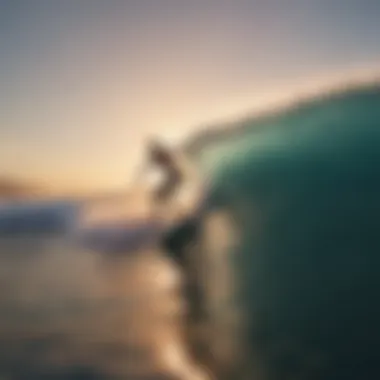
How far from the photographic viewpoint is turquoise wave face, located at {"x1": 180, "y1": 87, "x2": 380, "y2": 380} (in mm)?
1059

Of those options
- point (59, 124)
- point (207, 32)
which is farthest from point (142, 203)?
point (207, 32)

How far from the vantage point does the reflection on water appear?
3.41ft

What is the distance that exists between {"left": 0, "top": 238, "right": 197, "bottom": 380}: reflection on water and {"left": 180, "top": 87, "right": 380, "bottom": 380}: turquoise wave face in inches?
5.0

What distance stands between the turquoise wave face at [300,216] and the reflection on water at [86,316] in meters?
0.13

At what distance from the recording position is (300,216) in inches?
42.5

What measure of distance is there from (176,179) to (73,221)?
7.1 inches

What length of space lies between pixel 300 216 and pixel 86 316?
38 centimetres

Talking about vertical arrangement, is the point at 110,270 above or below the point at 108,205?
below

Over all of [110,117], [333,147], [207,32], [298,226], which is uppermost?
[207,32]

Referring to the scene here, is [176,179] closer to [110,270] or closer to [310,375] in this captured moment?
[110,270]

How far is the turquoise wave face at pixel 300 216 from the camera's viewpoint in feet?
3.47

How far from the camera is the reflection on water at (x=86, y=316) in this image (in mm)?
1039

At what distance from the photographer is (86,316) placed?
1.05 metres

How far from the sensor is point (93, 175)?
1.08 meters
